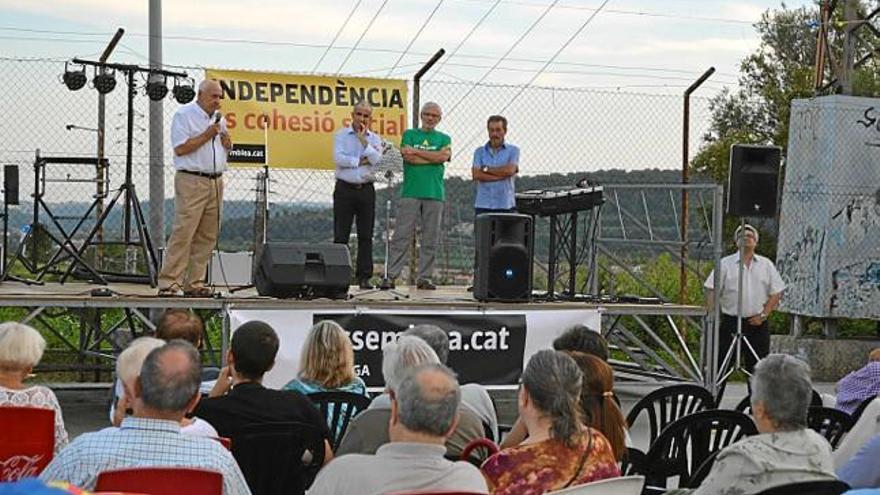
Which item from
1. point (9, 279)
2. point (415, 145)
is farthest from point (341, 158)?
point (9, 279)

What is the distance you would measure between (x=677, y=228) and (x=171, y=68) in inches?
197

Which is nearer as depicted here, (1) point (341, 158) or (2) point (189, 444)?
(2) point (189, 444)

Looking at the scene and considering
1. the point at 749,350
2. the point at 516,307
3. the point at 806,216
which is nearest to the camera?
the point at 516,307

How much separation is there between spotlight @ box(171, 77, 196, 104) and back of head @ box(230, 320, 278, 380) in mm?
5573

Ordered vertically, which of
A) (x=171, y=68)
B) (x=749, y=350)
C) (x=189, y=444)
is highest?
(x=171, y=68)

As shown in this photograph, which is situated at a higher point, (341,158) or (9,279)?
(341,158)

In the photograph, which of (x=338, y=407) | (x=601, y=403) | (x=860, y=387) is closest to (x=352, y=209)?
(x=860, y=387)

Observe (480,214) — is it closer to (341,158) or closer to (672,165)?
(341,158)

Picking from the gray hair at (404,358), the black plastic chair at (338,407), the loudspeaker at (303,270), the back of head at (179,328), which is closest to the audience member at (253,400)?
the gray hair at (404,358)

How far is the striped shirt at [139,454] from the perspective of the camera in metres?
3.68

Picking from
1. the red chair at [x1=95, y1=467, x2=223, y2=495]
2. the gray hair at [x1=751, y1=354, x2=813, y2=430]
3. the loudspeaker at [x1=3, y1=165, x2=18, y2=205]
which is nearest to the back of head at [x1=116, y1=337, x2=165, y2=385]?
the red chair at [x1=95, y1=467, x2=223, y2=495]

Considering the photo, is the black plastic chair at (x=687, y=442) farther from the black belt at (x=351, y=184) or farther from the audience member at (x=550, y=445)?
the black belt at (x=351, y=184)

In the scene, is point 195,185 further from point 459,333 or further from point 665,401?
point 665,401

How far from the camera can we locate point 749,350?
1175 cm
